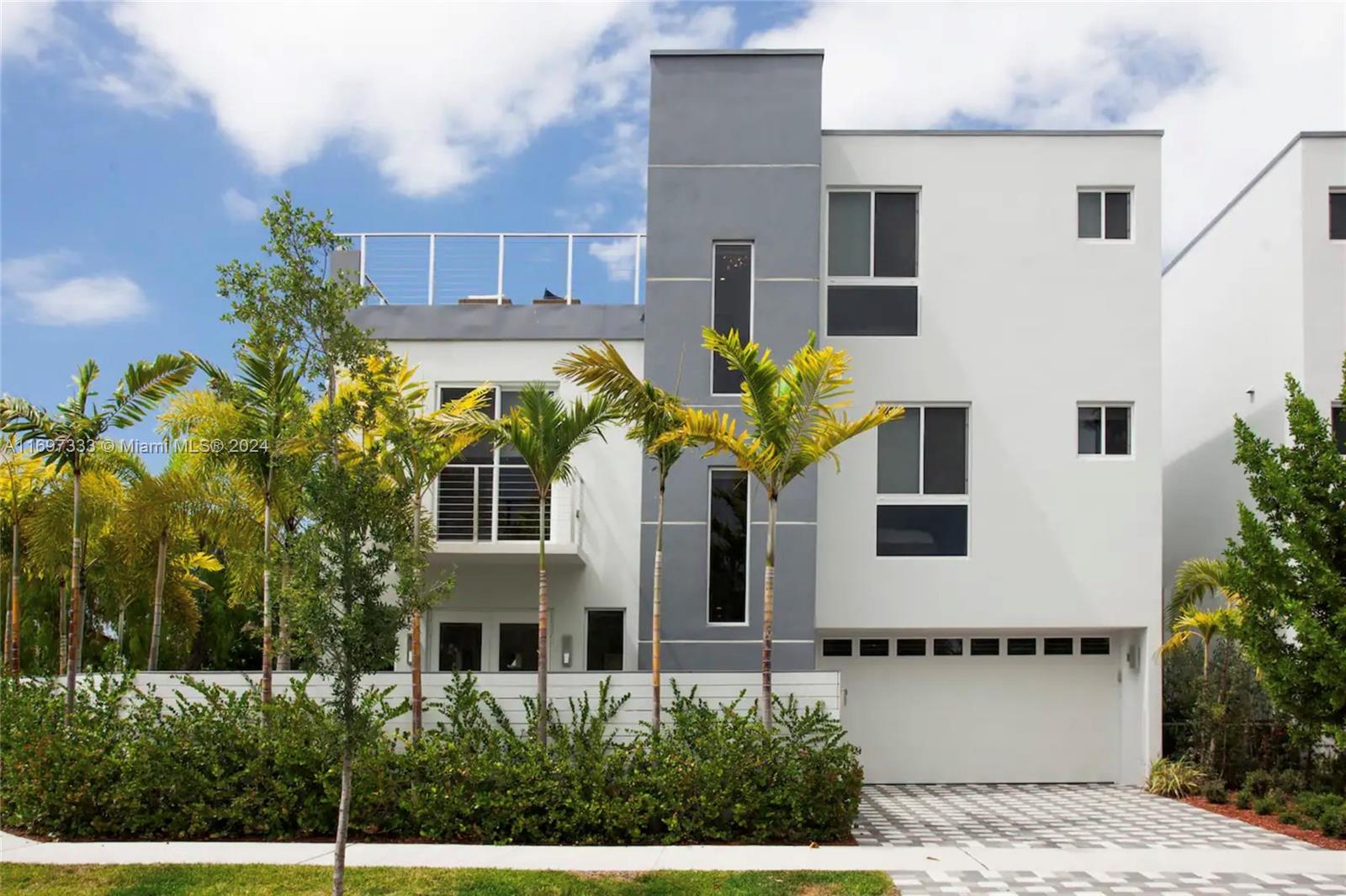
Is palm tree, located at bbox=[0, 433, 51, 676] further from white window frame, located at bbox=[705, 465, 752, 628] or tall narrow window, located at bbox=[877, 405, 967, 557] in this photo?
tall narrow window, located at bbox=[877, 405, 967, 557]

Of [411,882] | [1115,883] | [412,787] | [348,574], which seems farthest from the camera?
[412,787]

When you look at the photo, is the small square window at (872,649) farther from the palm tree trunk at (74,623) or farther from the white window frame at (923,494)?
the palm tree trunk at (74,623)

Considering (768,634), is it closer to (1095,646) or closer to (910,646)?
(910,646)

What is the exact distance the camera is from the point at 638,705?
14070 mm

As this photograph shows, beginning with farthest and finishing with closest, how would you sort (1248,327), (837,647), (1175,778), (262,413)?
(1248,327), (837,647), (1175,778), (262,413)

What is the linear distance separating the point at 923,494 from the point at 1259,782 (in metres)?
5.54

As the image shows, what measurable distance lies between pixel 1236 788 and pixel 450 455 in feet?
36.3

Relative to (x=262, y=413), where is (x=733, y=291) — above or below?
above

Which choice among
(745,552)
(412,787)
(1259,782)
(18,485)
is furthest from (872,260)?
(18,485)

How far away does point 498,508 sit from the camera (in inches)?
651

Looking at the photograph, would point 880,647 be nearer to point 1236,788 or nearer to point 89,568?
point 1236,788

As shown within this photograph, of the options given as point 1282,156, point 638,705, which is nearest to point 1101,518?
point 1282,156

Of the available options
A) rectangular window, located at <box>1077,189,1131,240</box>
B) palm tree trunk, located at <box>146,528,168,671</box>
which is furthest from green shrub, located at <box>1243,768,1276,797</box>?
palm tree trunk, located at <box>146,528,168,671</box>

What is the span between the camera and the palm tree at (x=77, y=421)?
44.6 ft
